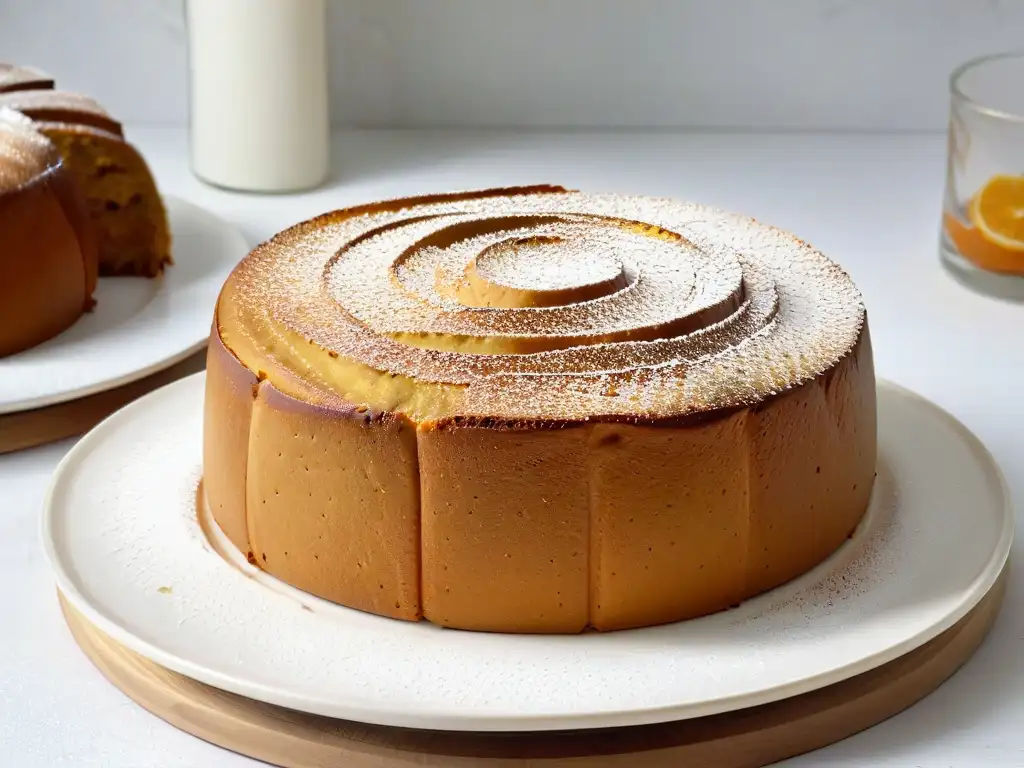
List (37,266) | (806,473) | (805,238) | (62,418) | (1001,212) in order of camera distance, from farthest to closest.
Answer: (805,238), (1001,212), (37,266), (62,418), (806,473)

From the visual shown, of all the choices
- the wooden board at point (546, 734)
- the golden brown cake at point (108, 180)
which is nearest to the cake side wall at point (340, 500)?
the wooden board at point (546, 734)

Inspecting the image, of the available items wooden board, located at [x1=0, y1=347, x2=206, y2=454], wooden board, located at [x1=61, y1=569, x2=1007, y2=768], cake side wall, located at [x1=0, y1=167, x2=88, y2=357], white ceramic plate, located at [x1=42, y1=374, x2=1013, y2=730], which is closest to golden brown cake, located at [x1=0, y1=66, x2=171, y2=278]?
cake side wall, located at [x1=0, y1=167, x2=88, y2=357]

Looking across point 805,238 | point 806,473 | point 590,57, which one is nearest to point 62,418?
point 806,473

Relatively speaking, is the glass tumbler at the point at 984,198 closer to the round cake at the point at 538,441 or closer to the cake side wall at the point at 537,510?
the round cake at the point at 538,441

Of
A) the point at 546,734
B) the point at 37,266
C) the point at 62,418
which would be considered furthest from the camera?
the point at 37,266

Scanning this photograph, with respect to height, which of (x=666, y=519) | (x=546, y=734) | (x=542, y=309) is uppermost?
(x=542, y=309)

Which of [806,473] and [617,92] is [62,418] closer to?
[806,473]
